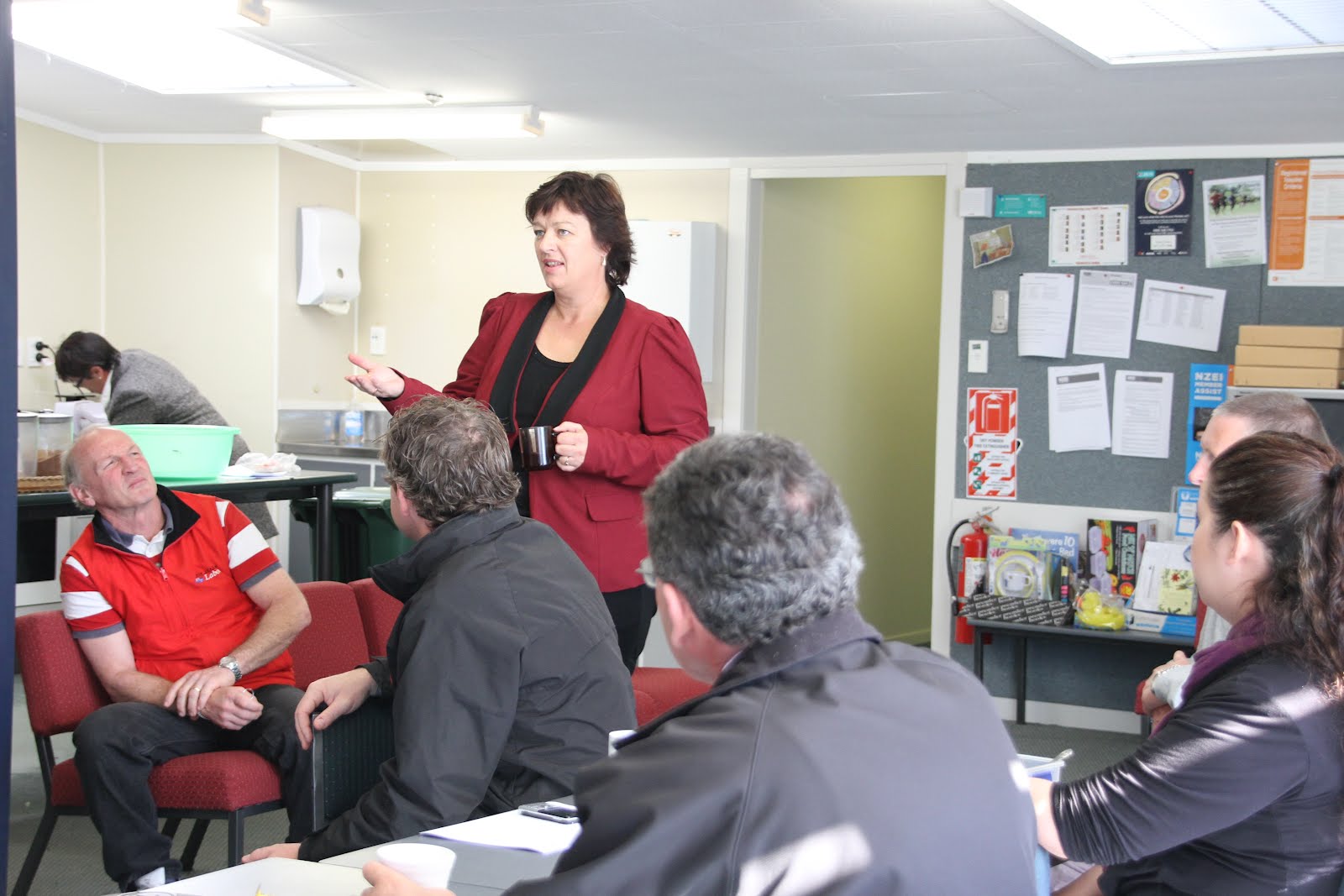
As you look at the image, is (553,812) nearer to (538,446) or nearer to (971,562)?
(538,446)

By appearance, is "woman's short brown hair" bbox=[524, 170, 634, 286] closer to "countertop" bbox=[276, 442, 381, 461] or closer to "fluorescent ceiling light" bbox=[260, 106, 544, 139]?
"fluorescent ceiling light" bbox=[260, 106, 544, 139]

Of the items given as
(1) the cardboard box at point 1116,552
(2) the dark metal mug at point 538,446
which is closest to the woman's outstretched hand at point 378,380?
(2) the dark metal mug at point 538,446

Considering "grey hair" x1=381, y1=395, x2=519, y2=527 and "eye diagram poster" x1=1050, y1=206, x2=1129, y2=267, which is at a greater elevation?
"eye diagram poster" x1=1050, y1=206, x2=1129, y2=267

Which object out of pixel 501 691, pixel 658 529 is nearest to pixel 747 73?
pixel 501 691

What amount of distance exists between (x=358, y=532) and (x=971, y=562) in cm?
247

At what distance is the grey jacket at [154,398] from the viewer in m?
4.80

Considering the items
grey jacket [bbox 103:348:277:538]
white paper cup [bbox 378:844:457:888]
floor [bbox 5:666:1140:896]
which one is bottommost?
floor [bbox 5:666:1140:896]

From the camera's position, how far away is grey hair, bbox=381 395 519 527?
1.97m

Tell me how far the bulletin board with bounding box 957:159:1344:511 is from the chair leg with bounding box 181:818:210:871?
343 centimetres

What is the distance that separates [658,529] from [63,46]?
3817 mm

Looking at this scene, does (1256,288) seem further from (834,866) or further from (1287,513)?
(834,866)

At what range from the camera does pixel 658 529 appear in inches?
45.8

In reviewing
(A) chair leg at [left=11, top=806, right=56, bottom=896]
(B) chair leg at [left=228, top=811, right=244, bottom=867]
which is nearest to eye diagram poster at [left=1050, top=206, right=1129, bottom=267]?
(B) chair leg at [left=228, top=811, right=244, bottom=867]

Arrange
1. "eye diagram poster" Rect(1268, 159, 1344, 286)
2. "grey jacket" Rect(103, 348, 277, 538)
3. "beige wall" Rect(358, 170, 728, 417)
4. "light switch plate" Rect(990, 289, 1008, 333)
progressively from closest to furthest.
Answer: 1. "grey jacket" Rect(103, 348, 277, 538)
2. "eye diagram poster" Rect(1268, 159, 1344, 286)
3. "light switch plate" Rect(990, 289, 1008, 333)
4. "beige wall" Rect(358, 170, 728, 417)
